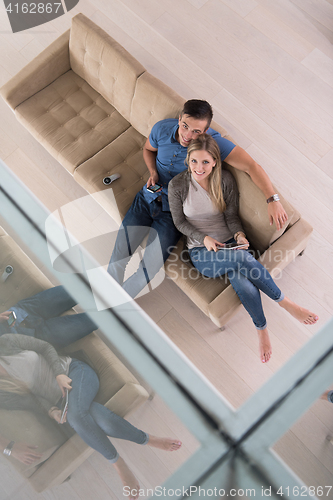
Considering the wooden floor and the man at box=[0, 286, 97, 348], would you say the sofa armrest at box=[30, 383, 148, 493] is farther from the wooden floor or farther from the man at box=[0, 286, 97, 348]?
the wooden floor

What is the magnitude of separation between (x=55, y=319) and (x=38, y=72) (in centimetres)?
236

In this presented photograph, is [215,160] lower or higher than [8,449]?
lower

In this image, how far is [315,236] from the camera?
2361mm

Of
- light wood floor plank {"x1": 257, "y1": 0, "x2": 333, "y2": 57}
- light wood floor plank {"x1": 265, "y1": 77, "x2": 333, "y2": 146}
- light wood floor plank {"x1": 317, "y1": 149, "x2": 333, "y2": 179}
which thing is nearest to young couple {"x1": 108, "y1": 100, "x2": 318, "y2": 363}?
light wood floor plank {"x1": 317, "y1": 149, "x2": 333, "y2": 179}

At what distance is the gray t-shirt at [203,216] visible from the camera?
1.89 m

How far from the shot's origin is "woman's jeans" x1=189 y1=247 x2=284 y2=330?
70.2 inches

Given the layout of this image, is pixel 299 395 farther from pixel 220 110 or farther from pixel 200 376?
pixel 220 110

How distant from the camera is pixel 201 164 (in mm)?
1750

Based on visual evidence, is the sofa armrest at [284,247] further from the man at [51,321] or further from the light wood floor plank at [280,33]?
the light wood floor plank at [280,33]

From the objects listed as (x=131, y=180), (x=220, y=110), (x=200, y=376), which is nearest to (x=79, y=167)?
(x=131, y=180)

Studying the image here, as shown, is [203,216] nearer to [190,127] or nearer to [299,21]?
A: [190,127]

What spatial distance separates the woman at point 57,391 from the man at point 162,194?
122cm

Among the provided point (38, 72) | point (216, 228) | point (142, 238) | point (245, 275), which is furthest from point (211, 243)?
point (38, 72)

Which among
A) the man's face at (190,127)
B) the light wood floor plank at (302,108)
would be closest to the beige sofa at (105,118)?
the man's face at (190,127)
